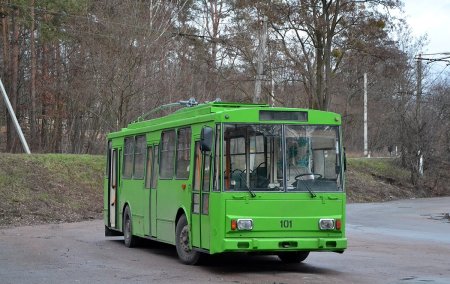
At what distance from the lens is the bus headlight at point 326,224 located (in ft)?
42.1

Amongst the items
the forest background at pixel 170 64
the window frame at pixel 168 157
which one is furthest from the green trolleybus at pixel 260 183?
the forest background at pixel 170 64

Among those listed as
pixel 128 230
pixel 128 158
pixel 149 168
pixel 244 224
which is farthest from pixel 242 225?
pixel 128 158

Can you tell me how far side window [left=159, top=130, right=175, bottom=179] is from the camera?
49.3ft

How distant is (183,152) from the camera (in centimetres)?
1441

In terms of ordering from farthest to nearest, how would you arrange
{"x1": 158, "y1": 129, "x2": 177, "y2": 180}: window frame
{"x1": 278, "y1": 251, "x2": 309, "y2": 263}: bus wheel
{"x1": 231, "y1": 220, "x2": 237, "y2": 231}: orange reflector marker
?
{"x1": 158, "y1": 129, "x2": 177, "y2": 180}: window frame < {"x1": 278, "y1": 251, "x2": 309, "y2": 263}: bus wheel < {"x1": 231, "y1": 220, "x2": 237, "y2": 231}: orange reflector marker

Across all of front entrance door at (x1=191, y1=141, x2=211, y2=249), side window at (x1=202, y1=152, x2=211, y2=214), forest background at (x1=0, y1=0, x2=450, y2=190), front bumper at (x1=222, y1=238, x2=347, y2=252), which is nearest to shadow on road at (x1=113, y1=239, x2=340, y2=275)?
front bumper at (x1=222, y1=238, x2=347, y2=252)

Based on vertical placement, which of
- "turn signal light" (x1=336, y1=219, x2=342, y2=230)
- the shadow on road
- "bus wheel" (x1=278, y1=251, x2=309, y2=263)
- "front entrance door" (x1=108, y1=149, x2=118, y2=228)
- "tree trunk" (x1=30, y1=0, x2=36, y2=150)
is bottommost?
the shadow on road

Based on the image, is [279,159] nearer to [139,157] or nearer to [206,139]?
[206,139]

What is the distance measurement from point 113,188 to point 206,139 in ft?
23.7

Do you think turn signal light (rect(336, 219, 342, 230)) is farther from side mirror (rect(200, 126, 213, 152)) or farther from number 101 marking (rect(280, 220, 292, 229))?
side mirror (rect(200, 126, 213, 152))

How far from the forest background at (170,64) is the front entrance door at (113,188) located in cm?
1495

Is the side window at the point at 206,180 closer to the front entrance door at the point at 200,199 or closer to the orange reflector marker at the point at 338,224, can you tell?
the front entrance door at the point at 200,199

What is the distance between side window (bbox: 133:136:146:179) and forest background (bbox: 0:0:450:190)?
1671cm

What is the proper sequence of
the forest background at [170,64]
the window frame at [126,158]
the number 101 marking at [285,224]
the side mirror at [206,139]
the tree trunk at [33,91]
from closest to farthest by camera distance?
the number 101 marking at [285,224], the side mirror at [206,139], the window frame at [126,158], the forest background at [170,64], the tree trunk at [33,91]
